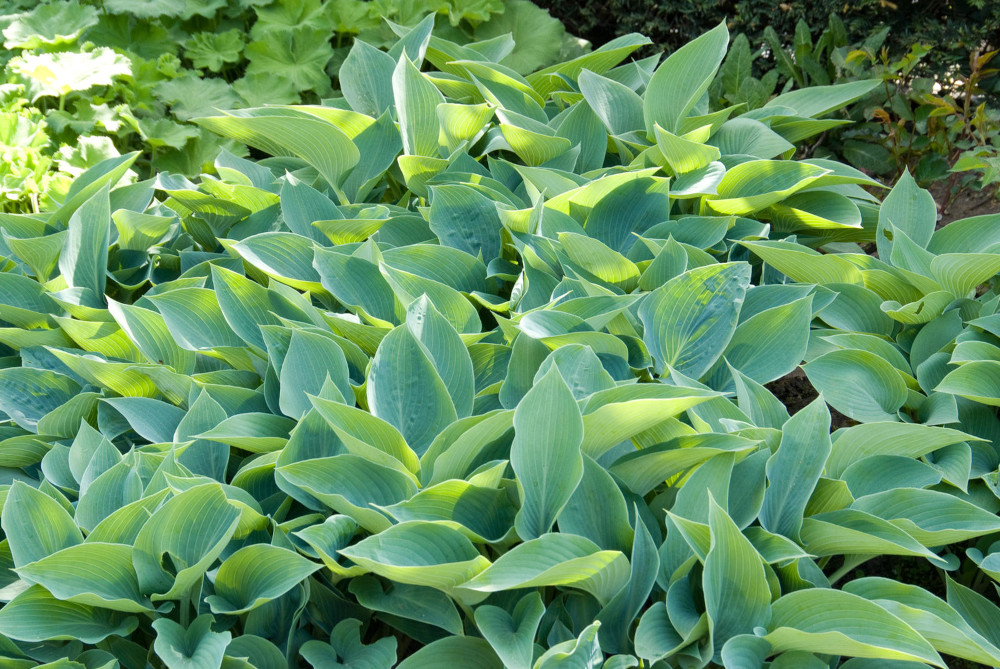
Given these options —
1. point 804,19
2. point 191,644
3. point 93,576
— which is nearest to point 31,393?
point 93,576

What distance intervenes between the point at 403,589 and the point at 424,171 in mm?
1146

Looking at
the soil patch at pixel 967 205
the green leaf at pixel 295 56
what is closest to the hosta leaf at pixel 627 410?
the soil patch at pixel 967 205

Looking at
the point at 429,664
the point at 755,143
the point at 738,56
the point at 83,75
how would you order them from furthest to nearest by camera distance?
the point at 83,75, the point at 738,56, the point at 755,143, the point at 429,664

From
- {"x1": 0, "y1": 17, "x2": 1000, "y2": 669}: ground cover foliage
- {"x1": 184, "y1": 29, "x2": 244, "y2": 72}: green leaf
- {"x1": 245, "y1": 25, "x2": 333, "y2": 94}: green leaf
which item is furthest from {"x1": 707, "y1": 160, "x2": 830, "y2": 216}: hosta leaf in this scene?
{"x1": 184, "y1": 29, "x2": 244, "y2": 72}: green leaf

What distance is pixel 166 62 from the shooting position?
4.22m

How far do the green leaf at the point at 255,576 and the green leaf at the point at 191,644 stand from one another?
36mm

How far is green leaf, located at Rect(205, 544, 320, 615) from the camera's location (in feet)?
3.88

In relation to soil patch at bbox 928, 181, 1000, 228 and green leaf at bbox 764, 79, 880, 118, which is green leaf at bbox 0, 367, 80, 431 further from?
soil patch at bbox 928, 181, 1000, 228

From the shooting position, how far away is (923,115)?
3.22 m

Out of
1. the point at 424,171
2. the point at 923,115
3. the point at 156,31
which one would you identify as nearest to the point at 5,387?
the point at 424,171

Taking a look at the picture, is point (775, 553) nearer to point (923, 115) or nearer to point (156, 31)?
point (923, 115)

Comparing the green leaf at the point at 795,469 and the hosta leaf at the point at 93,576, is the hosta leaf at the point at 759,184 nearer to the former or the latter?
the green leaf at the point at 795,469

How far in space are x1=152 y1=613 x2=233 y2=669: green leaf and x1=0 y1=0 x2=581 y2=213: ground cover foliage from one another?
312 cm

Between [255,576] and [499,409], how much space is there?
501 mm
